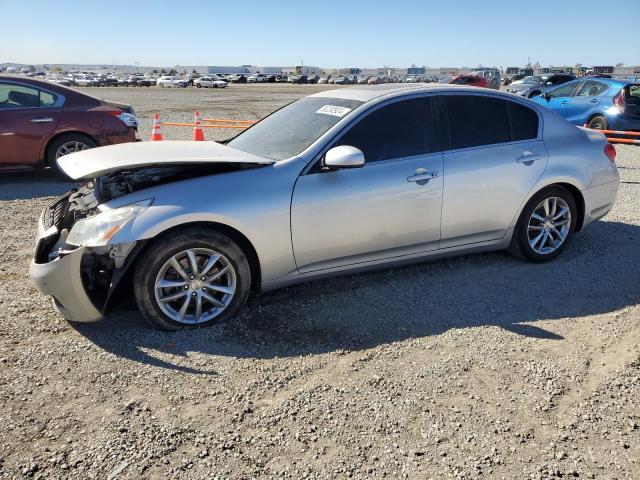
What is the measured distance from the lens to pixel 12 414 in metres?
2.89

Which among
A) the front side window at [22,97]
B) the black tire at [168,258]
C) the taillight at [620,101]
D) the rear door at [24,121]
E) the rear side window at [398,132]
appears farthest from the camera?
the taillight at [620,101]

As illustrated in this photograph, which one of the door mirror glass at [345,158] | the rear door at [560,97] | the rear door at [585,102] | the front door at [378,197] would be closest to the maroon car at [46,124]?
the front door at [378,197]

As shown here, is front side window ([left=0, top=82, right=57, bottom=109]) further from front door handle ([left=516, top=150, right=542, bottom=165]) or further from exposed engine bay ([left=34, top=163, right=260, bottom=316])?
front door handle ([left=516, top=150, right=542, bottom=165])

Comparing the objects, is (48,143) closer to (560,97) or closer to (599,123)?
Result: (599,123)

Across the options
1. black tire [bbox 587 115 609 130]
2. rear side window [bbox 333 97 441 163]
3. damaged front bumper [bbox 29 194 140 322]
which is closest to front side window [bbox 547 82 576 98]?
black tire [bbox 587 115 609 130]

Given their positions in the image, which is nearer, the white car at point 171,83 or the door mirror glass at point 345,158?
the door mirror glass at point 345,158

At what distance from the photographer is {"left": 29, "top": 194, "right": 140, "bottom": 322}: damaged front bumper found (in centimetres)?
Answer: 350

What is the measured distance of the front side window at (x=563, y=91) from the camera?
13977 millimetres

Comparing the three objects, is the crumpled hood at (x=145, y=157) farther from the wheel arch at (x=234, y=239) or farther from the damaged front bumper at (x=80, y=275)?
the damaged front bumper at (x=80, y=275)

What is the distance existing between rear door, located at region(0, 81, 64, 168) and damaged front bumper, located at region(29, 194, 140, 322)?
5.16m

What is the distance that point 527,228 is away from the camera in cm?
493

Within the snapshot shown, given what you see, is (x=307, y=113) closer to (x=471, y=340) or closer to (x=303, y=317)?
(x=303, y=317)

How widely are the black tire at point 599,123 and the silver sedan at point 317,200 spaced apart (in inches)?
344

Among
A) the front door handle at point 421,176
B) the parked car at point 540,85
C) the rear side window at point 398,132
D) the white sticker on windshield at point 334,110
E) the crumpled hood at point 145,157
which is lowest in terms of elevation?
the front door handle at point 421,176
